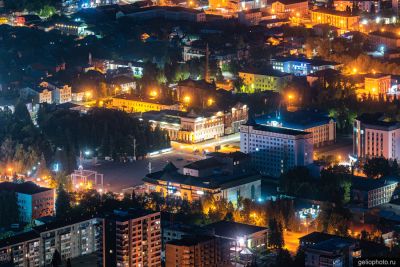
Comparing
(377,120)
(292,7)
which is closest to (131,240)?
(377,120)

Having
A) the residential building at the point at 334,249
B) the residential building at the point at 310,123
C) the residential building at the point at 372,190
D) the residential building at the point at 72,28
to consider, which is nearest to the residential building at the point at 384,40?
the residential building at the point at 72,28

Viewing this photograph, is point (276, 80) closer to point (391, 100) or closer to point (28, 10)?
point (391, 100)

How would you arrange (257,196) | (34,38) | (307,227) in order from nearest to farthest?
1. (307,227)
2. (257,196)
3. (34,38)

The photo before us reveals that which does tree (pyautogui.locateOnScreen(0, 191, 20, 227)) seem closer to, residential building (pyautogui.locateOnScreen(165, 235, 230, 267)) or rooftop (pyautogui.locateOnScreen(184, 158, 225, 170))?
rooftop (pyautogui.locateOnScreen(184, 158, 225, 170))

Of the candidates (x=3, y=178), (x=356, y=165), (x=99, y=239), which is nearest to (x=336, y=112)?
(x=356, y=165)

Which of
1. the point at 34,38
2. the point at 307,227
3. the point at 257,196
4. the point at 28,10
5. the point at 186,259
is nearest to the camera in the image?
the point at 186,259

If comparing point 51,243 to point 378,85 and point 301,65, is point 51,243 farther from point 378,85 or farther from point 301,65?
point 301,65

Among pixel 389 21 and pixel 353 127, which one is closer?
pixel 353 127
